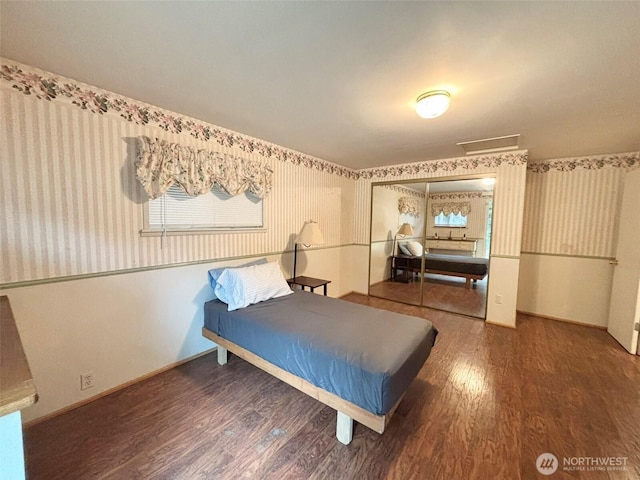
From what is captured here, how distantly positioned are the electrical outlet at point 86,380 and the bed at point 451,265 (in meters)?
4.23

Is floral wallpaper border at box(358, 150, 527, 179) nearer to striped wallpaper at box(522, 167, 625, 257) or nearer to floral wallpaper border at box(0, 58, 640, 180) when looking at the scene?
floral wallpaper border at box(0, 58, 640, 180)

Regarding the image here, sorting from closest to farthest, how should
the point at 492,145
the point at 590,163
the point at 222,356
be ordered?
the point at 222,356, the point at 492,145, the point at 590,163

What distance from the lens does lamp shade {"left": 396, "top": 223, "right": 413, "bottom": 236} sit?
176 inches

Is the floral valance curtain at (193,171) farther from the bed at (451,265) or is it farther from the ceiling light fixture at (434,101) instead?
the bed at (451,265)

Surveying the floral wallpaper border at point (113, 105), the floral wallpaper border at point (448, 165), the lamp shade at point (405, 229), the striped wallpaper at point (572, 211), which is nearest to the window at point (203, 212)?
the floral wallpaper border at point (113, 105)

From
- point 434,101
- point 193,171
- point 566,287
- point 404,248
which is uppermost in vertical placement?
point 434,101

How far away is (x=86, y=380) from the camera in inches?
76.0

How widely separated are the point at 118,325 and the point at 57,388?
1.64 feet

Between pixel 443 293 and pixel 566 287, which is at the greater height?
pixel 566 287

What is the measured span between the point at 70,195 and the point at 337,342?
7.07 ft

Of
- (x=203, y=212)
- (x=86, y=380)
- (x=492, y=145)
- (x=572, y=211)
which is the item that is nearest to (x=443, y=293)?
(x=572, y=211)

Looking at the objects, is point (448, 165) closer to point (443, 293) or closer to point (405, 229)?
point (405, 229)

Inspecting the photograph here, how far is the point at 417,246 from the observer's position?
438 cm

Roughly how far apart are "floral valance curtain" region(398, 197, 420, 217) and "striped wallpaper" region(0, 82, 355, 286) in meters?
3.29
